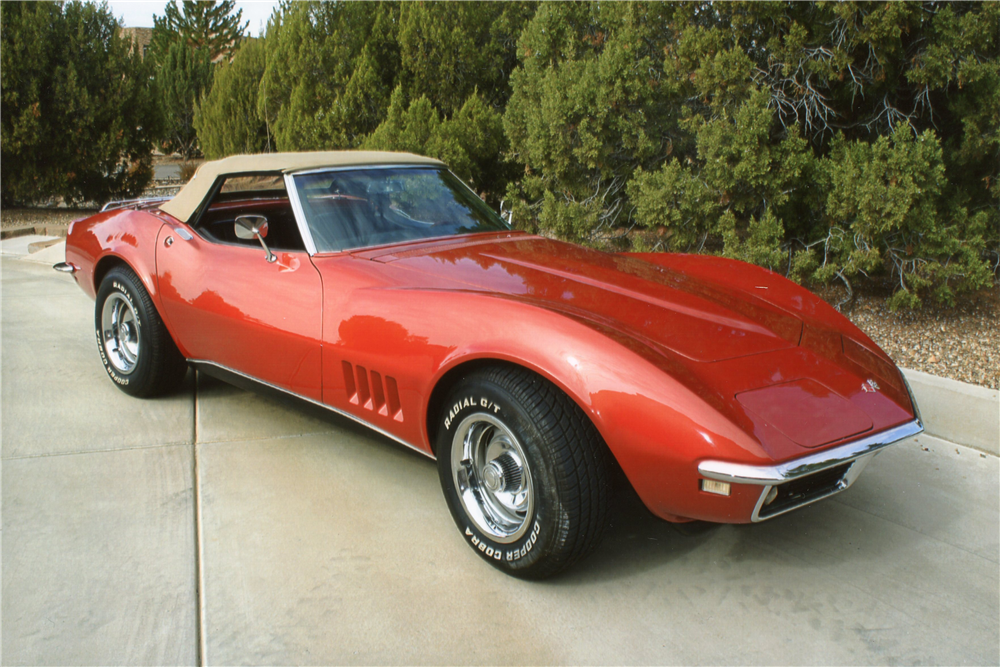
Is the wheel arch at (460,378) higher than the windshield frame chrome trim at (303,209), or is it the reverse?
the windshield frame chrome trim at (303,209)

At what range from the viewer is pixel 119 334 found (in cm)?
416

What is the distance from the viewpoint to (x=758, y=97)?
5.04 meters

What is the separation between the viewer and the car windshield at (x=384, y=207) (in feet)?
10.6

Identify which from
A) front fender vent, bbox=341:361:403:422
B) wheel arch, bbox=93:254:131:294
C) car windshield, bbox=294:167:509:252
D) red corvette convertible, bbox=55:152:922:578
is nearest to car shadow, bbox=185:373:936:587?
front fender vent, bbox=341:361:403:422

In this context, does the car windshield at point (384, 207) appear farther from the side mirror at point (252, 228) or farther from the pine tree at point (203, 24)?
the pine tree at point (203, 24)

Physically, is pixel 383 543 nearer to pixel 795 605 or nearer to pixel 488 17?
pixel 795 605

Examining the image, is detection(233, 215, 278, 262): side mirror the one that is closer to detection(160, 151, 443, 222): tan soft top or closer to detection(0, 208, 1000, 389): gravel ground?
detection(160, 151, 443, 222): tan soft top

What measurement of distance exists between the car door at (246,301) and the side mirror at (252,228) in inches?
1.2

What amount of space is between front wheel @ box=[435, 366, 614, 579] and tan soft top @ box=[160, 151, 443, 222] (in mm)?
1555

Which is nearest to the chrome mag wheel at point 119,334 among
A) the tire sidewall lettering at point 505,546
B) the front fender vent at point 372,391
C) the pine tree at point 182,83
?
the front fender vent at point 372,391

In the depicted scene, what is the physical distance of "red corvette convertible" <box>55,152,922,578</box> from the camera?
83.4 inches

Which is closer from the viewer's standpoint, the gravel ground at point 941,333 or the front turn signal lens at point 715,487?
the front turn signal lens at point 715,487

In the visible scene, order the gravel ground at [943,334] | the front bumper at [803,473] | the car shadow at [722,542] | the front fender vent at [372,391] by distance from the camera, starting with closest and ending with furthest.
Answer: the front bumper at [803,473] < the car shadow at [722,542] < the front fender vent at [372,391] < the gravel ground at [943,334]

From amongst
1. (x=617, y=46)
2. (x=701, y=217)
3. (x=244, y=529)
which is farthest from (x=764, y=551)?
(x=617, y=46)
